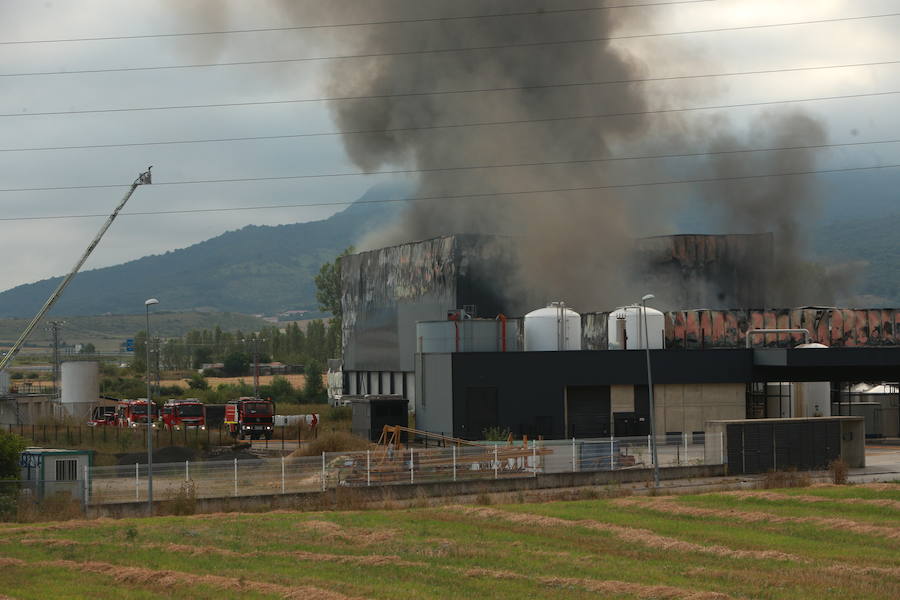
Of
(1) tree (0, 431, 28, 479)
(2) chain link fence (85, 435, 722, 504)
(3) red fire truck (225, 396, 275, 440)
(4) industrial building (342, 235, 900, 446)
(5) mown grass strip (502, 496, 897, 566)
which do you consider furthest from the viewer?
(3) red fire truck (225, 396, 275, 440)

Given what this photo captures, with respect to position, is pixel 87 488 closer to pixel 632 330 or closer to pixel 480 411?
pixel 480 411

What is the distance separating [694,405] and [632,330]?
21.0 ft

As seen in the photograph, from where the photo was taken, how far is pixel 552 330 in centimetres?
7088

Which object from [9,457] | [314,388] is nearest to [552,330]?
[9,457]

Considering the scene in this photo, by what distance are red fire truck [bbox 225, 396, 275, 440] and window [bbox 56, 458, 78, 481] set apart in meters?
33.6

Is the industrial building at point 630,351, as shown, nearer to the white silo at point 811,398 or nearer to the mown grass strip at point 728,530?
the white silo at point 811,398

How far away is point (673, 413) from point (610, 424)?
362 cm

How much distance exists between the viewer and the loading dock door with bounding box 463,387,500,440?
62.8 meters

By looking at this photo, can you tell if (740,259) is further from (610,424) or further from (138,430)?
(138,430)

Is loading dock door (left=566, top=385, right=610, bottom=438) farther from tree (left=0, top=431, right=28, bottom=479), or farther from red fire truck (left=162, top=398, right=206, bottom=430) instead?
red fire truck (left=162, top=398, right=206, bottom=430)

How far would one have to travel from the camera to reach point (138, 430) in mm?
77875

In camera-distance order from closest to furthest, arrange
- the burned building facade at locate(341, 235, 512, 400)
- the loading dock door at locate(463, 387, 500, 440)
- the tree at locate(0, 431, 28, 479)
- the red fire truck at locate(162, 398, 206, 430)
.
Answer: the tree at locate(0, 431, 28, 479) < the loading dock door at locate(463, 387, 500, 440) < the burned building facade at locate(341, 235, 512, 400) < the red fire truck at locate(162, 398, 206, 430)

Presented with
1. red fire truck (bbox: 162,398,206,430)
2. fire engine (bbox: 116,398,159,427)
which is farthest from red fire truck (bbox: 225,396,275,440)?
fire engine (bbox: 116,398,159,427)

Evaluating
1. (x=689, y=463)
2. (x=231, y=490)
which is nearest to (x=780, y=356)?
(x=689, y=463)
